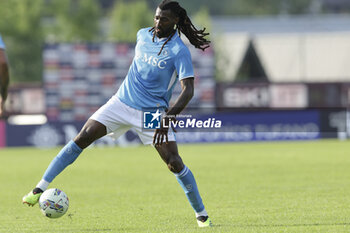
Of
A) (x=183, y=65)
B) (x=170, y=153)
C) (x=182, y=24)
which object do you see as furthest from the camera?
(x=182, y=24)

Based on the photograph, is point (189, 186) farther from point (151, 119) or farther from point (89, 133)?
point (89, 133)

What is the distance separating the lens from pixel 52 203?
8836mm

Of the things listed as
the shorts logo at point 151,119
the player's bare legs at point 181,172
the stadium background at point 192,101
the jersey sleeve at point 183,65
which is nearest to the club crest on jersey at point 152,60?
the jersey sleeve at point 183,65

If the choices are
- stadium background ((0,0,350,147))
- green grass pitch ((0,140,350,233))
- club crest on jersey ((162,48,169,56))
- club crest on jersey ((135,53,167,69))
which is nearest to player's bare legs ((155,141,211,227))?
green grass pitch ((0,140,350,233))

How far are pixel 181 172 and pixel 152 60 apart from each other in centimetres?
125

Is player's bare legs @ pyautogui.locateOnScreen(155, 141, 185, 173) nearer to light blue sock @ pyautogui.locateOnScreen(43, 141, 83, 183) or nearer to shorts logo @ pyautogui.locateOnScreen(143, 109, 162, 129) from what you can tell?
shorts logo @ pyautogui.locateOnScreen(143, 109, 162, 129)

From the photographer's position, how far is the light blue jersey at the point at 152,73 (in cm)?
868

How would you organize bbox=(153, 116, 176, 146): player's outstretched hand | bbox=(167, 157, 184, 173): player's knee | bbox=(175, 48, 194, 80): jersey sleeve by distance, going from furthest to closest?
bbox=(167, 157, 184, 173): player's knee < bbox=(175, 48, 194, 80): jersey sleeve < bbox=(153, 116, 176, 146): player's outstretched hand

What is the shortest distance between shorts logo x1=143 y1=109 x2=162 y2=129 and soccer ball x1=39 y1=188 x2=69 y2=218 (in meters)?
1.23

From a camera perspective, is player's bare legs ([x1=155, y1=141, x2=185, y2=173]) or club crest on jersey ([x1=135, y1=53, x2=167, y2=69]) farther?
club crest on jersey ([x1=135, y1=53, x2=167, y2=69])

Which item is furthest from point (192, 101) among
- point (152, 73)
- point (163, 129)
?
point (163, 129)

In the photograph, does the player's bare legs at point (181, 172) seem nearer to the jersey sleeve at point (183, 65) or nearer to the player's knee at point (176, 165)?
the player's knee at point (176, 165)

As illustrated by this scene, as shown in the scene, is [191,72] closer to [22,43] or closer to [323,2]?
[22,43]

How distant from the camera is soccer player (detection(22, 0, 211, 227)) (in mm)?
8625
